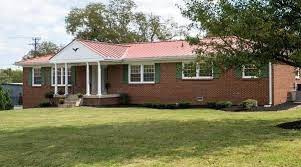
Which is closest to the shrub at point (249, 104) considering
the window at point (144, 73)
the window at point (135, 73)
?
the window at point (144, 73)

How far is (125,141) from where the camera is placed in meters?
13.3

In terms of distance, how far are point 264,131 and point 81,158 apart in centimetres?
633

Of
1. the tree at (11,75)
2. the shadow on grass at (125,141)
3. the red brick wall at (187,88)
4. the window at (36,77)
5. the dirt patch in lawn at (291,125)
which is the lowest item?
the shadow on grass at (125,141)

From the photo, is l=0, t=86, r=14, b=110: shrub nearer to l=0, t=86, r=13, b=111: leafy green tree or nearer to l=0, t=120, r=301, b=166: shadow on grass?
Result: l=0, t=86, r=13, b=111: leafy green tree

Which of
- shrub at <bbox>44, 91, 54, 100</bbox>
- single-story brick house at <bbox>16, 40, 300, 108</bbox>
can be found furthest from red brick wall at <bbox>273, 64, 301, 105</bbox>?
shrub at <bbox>44, 91, 54, 100</bbox>

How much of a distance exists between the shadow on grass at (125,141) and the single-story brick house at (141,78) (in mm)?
11023

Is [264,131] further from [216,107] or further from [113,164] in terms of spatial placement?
[216,107]

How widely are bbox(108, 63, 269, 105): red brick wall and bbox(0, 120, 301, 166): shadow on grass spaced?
10.6 meters

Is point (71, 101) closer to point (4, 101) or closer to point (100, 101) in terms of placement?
point (100, 101)

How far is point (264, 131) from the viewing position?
15.0 metres

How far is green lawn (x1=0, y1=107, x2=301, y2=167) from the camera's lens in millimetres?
10305

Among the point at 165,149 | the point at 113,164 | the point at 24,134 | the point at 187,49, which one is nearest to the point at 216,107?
the point at 187,49

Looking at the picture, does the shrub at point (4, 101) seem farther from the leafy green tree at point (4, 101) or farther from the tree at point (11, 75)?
the tree at point (11, 75)

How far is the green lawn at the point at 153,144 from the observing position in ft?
33.8
